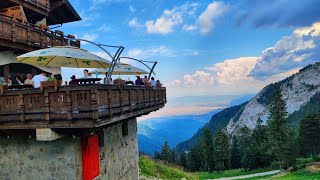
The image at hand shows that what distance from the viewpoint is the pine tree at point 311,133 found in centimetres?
9125

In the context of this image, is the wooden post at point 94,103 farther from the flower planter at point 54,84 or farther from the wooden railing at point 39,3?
the wooden railing at point 39,3

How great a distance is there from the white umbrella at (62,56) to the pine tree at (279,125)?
6607 centimetres

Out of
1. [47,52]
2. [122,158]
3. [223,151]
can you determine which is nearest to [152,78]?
[122,158]

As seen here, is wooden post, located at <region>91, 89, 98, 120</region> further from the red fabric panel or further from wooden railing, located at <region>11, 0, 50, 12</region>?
wooden railing, located at <region>11, 0, 50, 12</region>

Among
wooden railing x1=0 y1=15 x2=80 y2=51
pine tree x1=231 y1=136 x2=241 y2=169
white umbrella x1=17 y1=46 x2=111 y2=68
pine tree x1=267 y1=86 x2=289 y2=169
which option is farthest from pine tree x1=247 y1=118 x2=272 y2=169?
white umbrella x1=17 y1=46 x2=111 y2=68

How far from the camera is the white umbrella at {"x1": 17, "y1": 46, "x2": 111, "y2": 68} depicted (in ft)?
43.8

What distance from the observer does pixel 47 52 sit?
13.4m

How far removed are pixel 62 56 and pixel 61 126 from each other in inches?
128

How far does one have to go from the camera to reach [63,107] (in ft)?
39.4

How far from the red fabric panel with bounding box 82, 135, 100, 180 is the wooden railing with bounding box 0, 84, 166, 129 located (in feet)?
5.26

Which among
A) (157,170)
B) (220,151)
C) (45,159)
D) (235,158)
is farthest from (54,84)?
(235,158)

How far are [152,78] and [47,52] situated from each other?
11.2 m

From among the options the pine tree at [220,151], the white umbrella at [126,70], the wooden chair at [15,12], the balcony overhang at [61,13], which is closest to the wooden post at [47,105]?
the white umbrella at [126,70]

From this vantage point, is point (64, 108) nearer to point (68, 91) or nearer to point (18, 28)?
point (68, 91)
